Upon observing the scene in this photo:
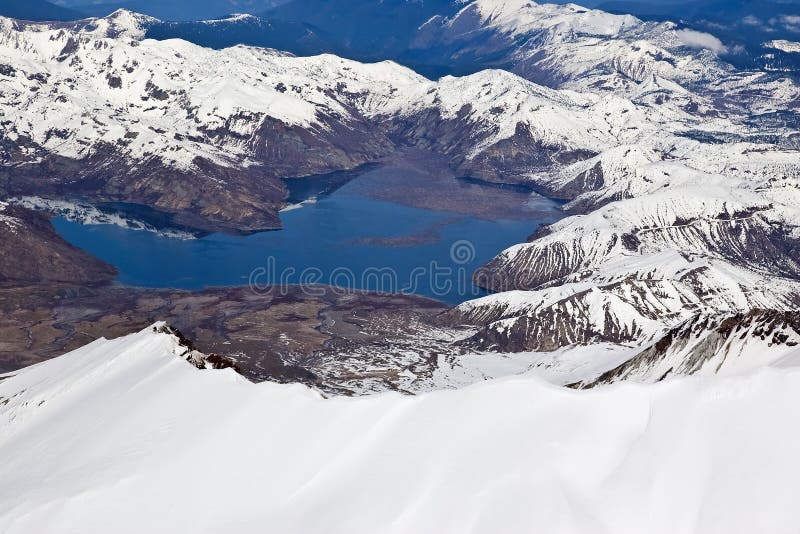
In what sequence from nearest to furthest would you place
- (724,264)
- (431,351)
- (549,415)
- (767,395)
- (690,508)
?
(690,508)
(767,395)
(549,415)
(431,351)
(724,264)

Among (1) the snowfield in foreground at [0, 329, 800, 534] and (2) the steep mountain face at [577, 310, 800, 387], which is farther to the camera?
(2) the steep mountain face at [577, 310, 800, 387]

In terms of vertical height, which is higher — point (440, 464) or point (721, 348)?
point (721, 348)

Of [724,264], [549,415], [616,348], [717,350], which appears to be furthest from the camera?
[724,264]

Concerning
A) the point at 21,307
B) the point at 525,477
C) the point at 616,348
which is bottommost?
the point at 21,307

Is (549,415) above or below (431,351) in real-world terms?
above

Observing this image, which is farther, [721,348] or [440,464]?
[721,348]

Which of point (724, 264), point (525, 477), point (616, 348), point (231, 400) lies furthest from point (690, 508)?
point (724, 264)

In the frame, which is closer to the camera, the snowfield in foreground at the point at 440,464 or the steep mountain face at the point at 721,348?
the snowfield in foreground at the point at 440,464

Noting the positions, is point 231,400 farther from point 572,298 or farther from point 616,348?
point 572,298
